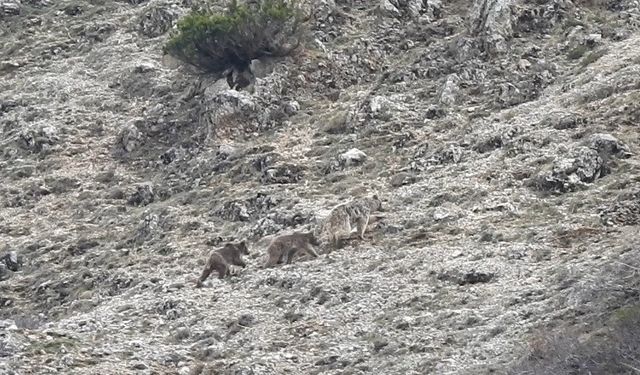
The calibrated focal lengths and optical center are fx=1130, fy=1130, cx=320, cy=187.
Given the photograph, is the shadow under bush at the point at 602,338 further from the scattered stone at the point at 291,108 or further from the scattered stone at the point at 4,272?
the scattered stone at the point at 291,108

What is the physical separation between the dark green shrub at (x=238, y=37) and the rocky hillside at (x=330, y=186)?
48 centimetres

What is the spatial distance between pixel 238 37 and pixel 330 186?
7070 millimetres

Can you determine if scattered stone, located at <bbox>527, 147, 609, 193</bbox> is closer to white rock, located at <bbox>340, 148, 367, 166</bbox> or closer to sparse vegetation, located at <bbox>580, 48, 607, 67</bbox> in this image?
white rock, located at <bbox>340, 148, 367, 166</bbox>

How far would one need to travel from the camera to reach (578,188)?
19.3 meters

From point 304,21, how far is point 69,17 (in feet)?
30.2

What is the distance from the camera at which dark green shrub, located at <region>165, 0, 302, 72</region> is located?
92.3 ft

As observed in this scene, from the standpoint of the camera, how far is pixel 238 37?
92.5ft

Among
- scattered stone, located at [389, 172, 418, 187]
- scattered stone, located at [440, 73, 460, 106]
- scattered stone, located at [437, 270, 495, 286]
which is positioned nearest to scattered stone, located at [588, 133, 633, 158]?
scattered stone, located at [389, 172, 418, 187]

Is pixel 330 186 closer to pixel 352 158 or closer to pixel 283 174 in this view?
pixel 352 158

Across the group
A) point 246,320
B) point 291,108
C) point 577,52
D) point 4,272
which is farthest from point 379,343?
point 577,52

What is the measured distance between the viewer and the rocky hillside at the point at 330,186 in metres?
16.1

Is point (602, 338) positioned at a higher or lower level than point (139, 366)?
higher

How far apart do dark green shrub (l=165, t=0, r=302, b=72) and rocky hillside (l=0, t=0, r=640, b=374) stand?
478mm

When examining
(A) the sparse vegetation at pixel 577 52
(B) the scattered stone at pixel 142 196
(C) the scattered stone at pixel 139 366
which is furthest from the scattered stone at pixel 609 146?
(B) the scattered stone at pixel 142 196
